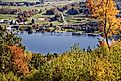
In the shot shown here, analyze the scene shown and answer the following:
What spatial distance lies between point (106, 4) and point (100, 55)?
10506 mm

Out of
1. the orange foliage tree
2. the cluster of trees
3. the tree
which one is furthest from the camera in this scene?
the orange foliage tree

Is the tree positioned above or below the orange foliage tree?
above

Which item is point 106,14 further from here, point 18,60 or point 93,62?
point 18,60

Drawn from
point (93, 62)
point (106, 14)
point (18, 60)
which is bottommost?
point (18, 60)

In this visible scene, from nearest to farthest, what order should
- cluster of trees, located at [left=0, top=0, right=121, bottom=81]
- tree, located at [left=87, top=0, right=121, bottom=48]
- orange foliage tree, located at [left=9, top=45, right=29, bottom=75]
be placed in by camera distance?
cluster of trees, located at [left=0, top=0, right=121, bottom=81] → tree, located at [left=87, top=0, right=121, bottom=48] → orange foliage tree, located at [left=9, top=45, right=29, bottom=75]

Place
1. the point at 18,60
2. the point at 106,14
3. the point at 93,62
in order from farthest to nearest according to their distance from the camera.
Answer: the point at 18,60 → the point at 106,14 → the point at 93,62

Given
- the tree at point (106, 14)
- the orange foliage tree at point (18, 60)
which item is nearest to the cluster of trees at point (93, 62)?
the tree at point (106, 14)

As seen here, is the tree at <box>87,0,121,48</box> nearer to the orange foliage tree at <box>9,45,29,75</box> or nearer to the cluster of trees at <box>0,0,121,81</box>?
the cluster of trees at <box>0,0,121,81</box>

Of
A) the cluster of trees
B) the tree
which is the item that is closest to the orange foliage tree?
the cluster of trees

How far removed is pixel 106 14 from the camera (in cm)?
5200

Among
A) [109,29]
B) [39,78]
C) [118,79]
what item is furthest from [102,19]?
[118,79]

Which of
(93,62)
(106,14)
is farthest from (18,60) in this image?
(93,62)

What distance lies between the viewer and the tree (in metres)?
51.9

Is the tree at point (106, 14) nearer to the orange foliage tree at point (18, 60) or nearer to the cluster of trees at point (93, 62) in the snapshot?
the cluster of trees at point (93, 62)
